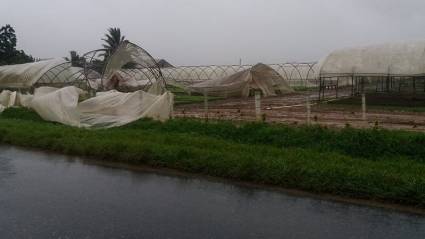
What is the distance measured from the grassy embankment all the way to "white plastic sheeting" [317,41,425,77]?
13.4 m

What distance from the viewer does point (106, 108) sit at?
15648 millimetres

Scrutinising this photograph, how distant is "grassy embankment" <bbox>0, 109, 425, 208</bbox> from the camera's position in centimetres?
750

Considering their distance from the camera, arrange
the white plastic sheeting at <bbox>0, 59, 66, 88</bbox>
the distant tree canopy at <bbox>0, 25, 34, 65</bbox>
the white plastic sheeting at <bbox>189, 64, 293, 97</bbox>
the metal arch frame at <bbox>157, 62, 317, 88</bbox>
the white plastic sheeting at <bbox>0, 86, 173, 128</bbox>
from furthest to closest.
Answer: the distant tree canopy at <bbox>0, 25, 34, 65</bbox>
the metal arch frame at <bbox>157, 62, 317, 88</bbox>
the white plastic sheeting at <bbox>0, 59, 66, 88</bbox>
the white plastic sheeting at <bbox>189, 64, 293, 97</bbox>
the white plastic sheeting at <bbox>0, 86, 173, 128</bbox>

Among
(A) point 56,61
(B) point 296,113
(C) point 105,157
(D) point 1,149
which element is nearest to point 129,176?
(C) point 105,157

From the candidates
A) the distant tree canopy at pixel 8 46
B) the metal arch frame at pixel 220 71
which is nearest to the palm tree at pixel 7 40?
the distant tree canopy at pixel 8 46

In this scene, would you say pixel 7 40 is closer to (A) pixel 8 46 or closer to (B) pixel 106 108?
(A) pixel 8 46

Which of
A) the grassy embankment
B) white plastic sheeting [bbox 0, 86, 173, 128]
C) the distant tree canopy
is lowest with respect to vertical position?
the grassy embankment

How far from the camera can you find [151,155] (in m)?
10.0

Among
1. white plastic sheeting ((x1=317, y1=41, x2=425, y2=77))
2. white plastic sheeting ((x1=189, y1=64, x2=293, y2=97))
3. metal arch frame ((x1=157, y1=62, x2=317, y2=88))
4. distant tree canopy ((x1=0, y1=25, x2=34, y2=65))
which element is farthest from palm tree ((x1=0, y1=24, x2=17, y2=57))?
white plastic sheeting ((x1=317, y1=41, x2=425, y2=77))

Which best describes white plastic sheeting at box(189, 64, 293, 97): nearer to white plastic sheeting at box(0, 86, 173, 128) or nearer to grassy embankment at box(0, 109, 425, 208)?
white plastic sheeting at box(0, 86, 173, 128)

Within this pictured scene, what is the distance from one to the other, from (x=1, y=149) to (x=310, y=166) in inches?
309

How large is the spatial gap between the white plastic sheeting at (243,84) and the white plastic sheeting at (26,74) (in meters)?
9.20

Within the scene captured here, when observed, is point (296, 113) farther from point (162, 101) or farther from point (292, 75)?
point (292, 75)

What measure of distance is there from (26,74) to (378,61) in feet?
69.8
